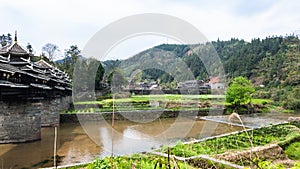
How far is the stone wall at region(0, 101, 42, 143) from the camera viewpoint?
11.9 meters

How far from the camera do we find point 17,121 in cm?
1202

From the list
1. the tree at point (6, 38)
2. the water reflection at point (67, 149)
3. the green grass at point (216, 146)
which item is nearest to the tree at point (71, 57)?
the tree at point (6, 38)

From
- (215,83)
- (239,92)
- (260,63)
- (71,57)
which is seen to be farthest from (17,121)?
(260,63)

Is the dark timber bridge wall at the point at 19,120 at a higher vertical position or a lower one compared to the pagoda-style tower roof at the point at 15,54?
lower

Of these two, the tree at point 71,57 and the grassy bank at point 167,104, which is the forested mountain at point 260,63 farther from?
the tree at point 71,57

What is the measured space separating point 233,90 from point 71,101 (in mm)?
17894

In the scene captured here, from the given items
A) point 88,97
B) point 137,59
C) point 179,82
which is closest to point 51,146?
point 137,59

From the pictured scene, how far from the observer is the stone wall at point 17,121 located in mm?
11875

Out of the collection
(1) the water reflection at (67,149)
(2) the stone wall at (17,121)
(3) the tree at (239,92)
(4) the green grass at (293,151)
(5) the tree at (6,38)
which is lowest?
(1) the water reflection at (67,149)

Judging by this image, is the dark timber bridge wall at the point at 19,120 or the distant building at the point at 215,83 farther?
the distant building at the point at 215,83

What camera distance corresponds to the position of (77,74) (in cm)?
3372

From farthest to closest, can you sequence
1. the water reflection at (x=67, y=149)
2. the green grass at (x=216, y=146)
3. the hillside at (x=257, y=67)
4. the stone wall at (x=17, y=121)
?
1. the hillside at (x=257, y=67)
2. the stone wall at (x=17, y=121)
3. the water reflection at (x=67, y=149)
4. the green grass at (x=216, y=146)

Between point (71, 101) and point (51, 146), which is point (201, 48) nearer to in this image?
point (71, 101)

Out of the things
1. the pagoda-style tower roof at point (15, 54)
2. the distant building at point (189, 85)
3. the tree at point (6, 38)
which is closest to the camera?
the pagoda-style tower roof at point (15, 54)
